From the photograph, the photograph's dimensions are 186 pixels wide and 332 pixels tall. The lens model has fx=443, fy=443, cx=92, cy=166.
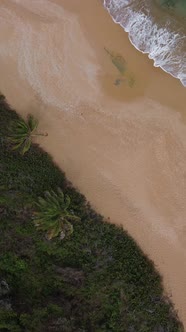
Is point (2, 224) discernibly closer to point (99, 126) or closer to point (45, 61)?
point (99, 126)

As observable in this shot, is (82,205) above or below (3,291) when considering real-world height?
above

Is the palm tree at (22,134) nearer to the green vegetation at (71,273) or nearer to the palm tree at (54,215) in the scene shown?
the green vegetation at (71,273)

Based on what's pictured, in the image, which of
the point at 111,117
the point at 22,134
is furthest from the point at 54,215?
the point at 111,117

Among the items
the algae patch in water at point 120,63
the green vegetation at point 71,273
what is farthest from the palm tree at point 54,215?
the algae patch in water at point 120,63

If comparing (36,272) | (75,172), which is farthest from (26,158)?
(36,272)

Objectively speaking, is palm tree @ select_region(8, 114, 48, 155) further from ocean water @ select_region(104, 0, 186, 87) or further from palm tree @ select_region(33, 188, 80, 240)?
ocean water @ select_region(104, 0, 186, 87)
